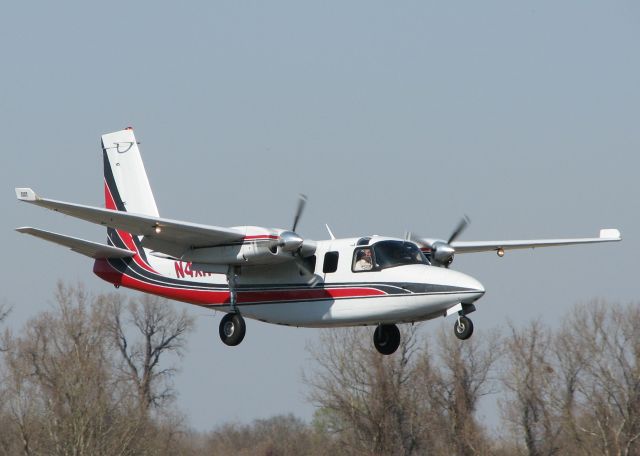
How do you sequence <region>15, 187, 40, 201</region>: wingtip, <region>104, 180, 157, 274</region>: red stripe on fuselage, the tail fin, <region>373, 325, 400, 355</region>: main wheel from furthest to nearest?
the tail fin, <region>104, 180, 157, 274</region>: red stripe on fuselage, <region>373, 325, 400, 355</region>: main wheel, <region>15, 187, 40, 201</region>: wingtip

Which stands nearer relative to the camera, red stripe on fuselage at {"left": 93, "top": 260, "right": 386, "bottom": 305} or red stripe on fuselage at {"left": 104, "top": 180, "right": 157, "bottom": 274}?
red stripe on fuselage at {"left": 93, "top": 260, "right": 386, "bottom": 305}

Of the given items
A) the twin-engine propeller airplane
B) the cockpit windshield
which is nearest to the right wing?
the twin-engine propeller airplane

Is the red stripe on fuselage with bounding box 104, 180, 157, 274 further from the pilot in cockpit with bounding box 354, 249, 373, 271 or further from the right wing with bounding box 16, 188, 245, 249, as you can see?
the pilot in cockpit with bounding box 354, 249, 373, 271

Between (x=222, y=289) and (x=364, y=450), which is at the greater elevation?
(x=222, y=289)

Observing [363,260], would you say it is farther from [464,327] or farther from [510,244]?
[510,244]

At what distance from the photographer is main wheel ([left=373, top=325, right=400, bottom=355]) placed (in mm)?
27328

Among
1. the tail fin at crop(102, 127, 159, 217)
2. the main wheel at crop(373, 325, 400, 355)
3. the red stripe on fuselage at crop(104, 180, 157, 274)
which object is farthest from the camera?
the tail fin at crop(102, 127, 159, 217)

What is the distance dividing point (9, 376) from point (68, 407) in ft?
11.8

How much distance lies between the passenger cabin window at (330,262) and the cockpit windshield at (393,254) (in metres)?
1.06

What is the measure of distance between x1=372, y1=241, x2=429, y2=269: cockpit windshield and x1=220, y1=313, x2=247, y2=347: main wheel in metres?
3.97

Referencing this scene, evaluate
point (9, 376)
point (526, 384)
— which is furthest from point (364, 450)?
point (9, 376)

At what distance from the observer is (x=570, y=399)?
51594 millimetres

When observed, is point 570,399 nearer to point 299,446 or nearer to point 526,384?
point 526,384

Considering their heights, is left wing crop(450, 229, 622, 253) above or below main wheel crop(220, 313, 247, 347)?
above
